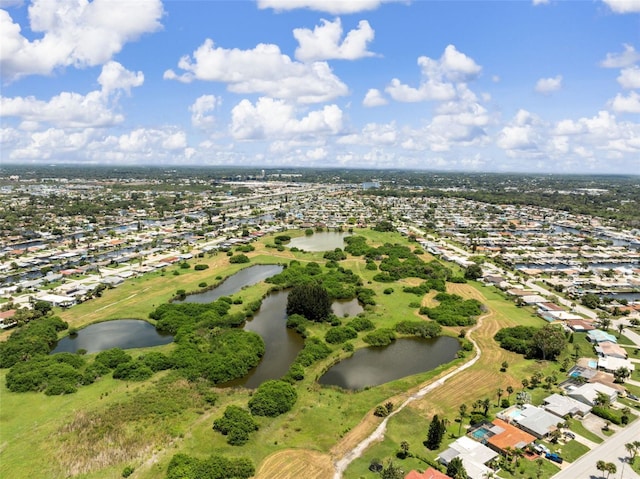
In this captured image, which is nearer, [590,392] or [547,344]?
[590,392]

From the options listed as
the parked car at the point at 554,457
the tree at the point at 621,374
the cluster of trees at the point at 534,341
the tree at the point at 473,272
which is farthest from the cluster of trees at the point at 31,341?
the tree at the point at 473,272

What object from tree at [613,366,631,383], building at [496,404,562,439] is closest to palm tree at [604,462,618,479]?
building at [496,404,562,439]

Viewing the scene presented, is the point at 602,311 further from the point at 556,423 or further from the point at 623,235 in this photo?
the point at 623,235

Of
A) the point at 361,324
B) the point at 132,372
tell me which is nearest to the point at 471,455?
the point at 361,324

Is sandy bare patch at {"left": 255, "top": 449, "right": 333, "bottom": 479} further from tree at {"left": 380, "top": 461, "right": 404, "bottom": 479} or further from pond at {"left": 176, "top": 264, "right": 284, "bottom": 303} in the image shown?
pond at {"left": 176, "top": 264, "right": 284, "bottom": 303}

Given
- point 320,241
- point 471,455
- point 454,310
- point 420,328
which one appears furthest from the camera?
point 320,241

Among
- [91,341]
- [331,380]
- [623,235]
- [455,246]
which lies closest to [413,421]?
[331,380]

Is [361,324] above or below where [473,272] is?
below

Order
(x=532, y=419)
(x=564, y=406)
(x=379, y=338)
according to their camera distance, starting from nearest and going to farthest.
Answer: (x=532, y=419) → (x=564, y=406) → (x=379, y=338)

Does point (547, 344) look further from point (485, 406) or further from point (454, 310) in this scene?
point (485, 406)
